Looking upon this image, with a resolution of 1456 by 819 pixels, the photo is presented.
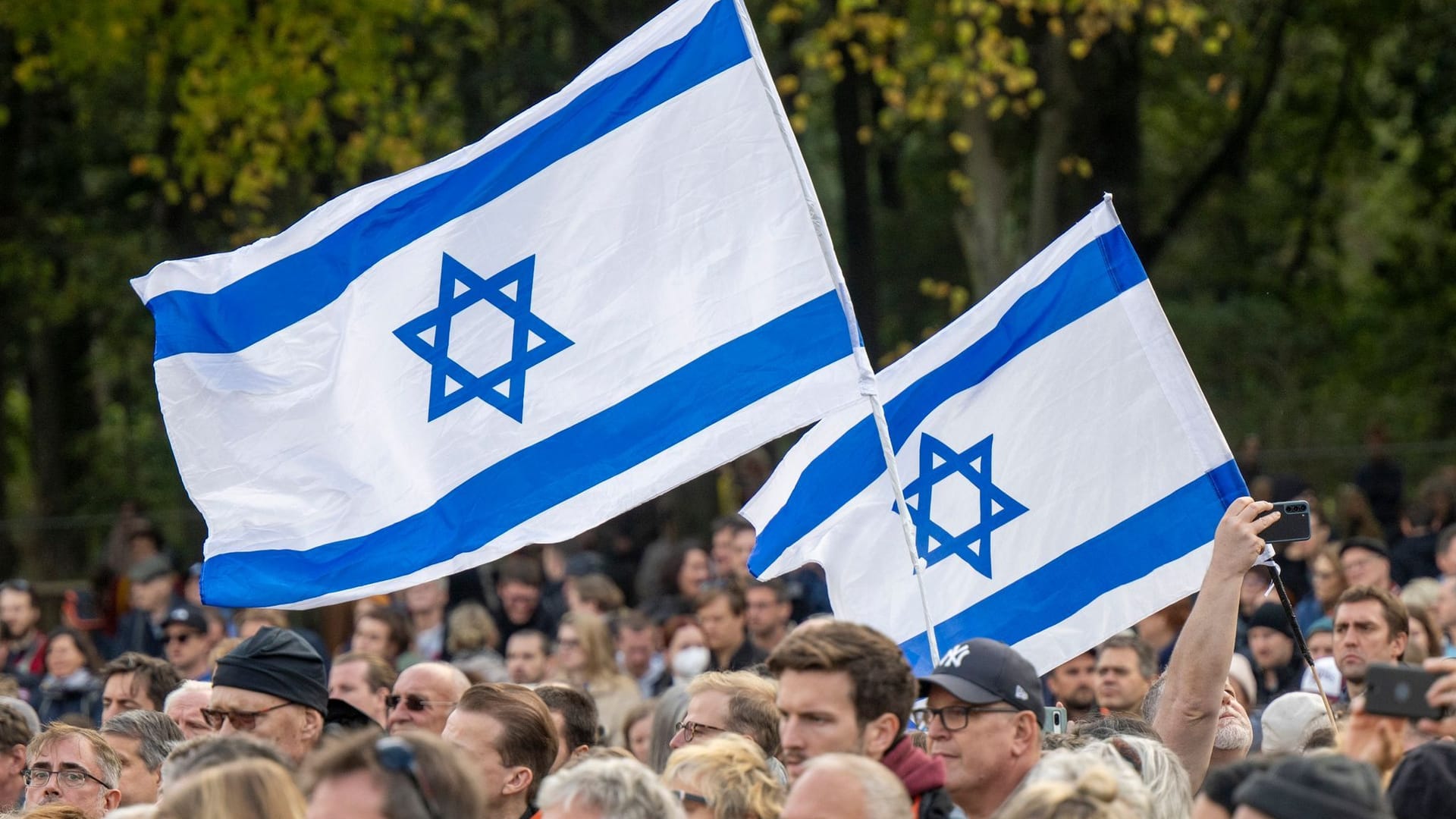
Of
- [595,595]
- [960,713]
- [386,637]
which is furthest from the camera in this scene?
[595,595]

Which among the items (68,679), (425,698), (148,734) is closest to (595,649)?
(68,679)

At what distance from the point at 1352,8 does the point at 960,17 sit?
5.03 m

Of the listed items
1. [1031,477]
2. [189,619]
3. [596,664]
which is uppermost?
[189,619]

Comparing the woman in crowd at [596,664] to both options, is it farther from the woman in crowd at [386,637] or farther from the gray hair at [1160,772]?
the gray hair at [1160,772]

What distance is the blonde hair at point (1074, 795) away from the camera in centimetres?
431

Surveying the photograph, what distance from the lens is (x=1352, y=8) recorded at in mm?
20625

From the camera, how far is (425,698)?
7.62 m

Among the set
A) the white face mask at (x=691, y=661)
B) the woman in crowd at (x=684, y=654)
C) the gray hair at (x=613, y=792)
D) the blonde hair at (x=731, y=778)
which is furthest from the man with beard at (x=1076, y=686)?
the gray hair at (x=613, y=792)

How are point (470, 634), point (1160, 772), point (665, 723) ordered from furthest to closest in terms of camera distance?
1. point (470, 634)
2. point (665, 723)
3. point (1160, 772)

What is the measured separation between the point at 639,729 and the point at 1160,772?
3906 mm

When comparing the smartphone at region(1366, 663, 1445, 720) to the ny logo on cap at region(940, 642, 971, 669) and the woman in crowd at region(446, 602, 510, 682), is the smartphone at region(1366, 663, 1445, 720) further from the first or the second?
the woman in crowd at region(446, 602, 510, 682)

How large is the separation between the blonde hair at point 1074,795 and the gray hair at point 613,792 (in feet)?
2.86

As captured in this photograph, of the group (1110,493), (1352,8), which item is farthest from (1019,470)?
(1352,8)

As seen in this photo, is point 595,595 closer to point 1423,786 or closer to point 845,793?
point 1423,786
